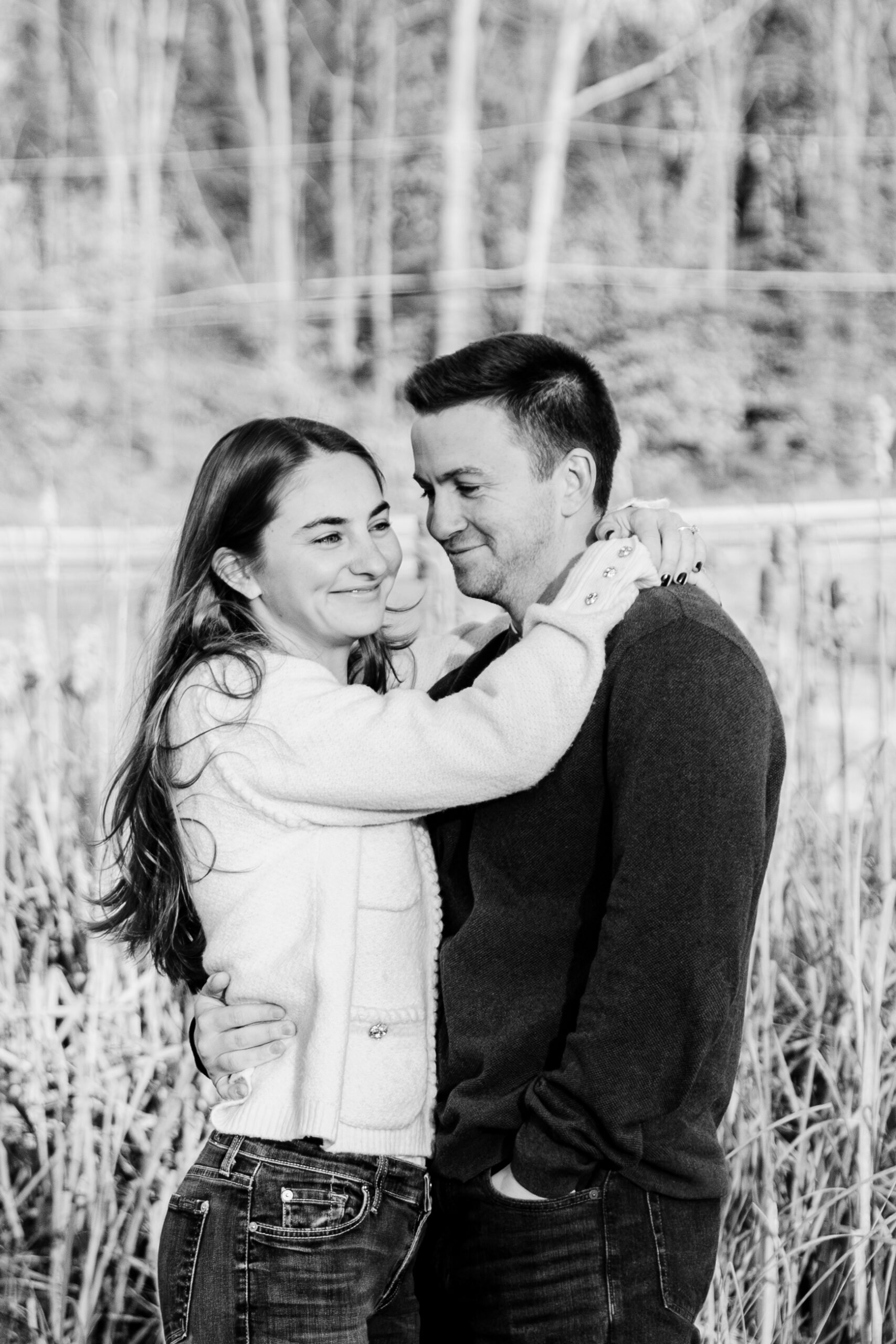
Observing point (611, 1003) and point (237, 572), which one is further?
point (237, 572)

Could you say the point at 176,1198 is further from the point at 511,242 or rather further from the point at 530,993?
the point at 511,242

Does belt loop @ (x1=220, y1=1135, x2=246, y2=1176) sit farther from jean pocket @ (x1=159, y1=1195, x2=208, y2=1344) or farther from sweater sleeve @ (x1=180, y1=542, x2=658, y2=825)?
sweater sleeve @ (x1=180, y1=542, x2=658, y2=825)

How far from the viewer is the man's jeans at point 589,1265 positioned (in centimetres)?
156

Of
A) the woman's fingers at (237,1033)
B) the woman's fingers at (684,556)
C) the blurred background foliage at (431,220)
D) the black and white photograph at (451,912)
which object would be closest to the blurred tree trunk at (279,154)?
the blurred background foliage at (431,220)

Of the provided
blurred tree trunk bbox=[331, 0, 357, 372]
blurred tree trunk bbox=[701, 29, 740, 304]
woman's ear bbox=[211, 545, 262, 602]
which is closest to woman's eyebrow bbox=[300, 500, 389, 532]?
woman's ear bbox=[211, 545, 262, 602]

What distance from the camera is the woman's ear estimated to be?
195 cm

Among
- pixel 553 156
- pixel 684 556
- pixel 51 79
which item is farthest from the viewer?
pixel 51 79

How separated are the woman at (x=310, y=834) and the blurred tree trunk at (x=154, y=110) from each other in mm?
16858

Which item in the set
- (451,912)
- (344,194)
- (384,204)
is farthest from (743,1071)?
(344,194)

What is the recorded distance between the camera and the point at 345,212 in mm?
19141

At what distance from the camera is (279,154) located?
19.0 metres

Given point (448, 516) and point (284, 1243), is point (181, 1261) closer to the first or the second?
point (284, 1243)

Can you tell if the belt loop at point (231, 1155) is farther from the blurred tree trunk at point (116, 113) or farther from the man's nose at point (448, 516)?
the blurred tree trunk at point (116, 113)

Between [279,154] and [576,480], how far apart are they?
18592 millimetres
